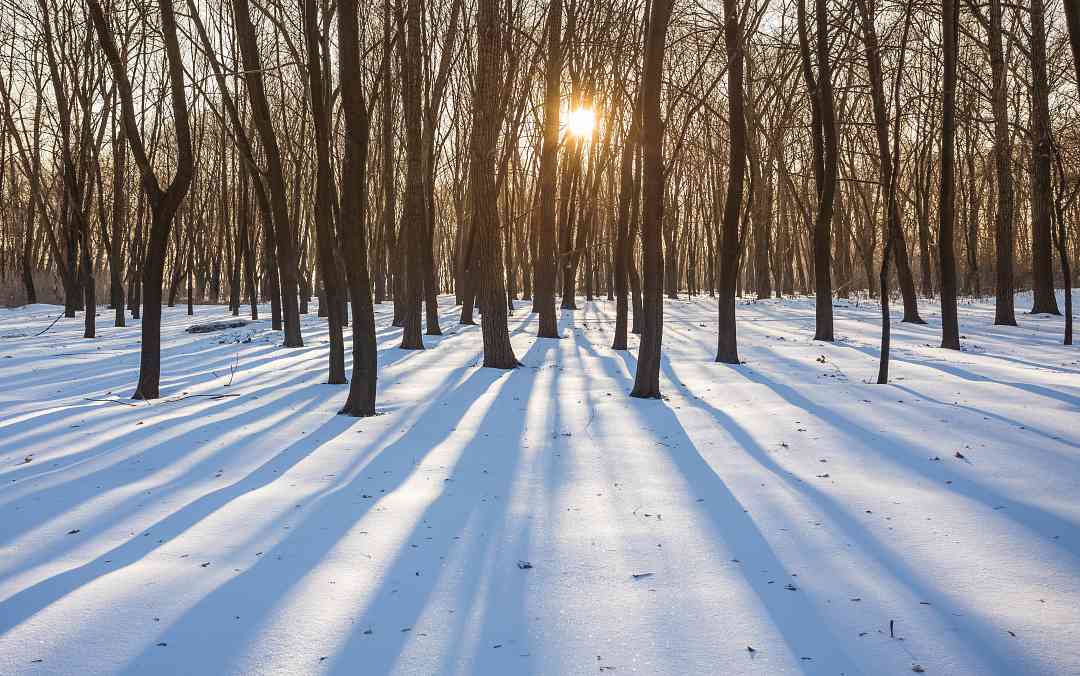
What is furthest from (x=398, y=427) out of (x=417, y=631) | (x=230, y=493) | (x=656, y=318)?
(x=417, y=631)

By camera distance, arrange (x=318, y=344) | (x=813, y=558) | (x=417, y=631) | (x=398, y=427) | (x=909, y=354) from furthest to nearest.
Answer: (x=318, y=344) → (x=909, y=354) → (x=398, y=427) → (x=813, y=558) → (x=417, y=631)

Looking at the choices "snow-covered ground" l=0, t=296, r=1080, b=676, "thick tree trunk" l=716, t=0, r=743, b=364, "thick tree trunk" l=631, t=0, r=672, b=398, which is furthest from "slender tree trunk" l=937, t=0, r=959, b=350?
"thick tree trunk" l=631, t=0, r=672, b=398

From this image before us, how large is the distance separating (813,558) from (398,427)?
3769 mm

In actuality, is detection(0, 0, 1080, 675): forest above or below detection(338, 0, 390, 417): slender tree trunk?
below

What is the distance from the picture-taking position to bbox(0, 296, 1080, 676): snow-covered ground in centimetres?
256

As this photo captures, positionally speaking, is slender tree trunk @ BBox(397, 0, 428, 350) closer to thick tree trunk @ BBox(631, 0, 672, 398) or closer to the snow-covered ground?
the snow-covered ground

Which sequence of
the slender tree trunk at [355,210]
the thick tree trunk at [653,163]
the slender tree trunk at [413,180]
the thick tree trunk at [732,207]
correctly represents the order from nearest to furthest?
1. the slender tree trunk at [355,210]
2. the thick tree trunk at [653,163]
3. the thick tree trunk at [732,207]
4. the slender tree trunk at [413,180]

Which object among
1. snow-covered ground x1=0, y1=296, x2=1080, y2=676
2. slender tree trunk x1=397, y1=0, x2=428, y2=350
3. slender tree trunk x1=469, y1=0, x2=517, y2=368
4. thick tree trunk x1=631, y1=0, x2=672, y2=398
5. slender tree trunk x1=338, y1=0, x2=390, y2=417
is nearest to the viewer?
snow-covered ground x1=0, y1=296, x2=1080, y2=676

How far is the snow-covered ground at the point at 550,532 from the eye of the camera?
8.39 feet

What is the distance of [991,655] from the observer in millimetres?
2457

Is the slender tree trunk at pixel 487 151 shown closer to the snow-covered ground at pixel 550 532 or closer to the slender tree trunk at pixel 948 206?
the snow-covered ground at pixel 550 532

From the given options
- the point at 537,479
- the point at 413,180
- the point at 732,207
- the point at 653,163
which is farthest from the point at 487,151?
the point at 537,479

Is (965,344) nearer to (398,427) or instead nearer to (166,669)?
(398,427)

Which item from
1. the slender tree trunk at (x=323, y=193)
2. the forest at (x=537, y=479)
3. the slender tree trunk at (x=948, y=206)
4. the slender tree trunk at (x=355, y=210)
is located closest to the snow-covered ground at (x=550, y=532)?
the forest at (x=537, y=479)
